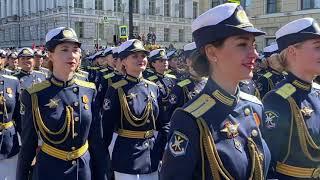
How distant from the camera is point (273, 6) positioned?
131 feet

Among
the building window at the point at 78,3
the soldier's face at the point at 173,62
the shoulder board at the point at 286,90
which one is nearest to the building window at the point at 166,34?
the building window at the point at 78,3

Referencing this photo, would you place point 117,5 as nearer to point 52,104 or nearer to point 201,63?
point 52,104

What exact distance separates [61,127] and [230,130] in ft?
6.98

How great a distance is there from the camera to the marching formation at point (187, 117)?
308 centimetres

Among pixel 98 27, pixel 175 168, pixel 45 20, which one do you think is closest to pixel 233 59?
pixel 175 168

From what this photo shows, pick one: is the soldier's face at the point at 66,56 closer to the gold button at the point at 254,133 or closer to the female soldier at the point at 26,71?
the gold button at the point at 254,133

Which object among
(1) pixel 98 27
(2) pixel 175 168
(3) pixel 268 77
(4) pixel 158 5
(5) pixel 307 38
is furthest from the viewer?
(4) pixel 158 5

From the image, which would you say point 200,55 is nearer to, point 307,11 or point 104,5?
point 307,11

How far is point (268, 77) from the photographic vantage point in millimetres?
11273

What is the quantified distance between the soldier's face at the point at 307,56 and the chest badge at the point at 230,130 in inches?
51.0

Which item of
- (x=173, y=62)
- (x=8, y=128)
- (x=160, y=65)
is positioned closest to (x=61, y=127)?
(x=8, y=128)

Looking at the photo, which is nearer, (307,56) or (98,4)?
(307,56)

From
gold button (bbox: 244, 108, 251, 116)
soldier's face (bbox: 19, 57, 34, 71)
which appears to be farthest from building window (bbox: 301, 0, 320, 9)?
gold button (bbox: 244, 108, 251, 116)

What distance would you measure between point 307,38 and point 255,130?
1212mm
